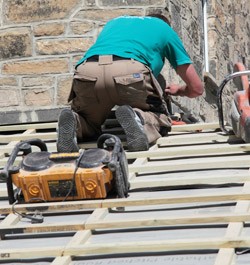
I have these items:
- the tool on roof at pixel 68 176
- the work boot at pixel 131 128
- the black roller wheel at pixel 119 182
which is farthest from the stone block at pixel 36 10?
the black roller wheel at pixel 119 182

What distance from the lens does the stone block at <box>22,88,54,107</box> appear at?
7.82m

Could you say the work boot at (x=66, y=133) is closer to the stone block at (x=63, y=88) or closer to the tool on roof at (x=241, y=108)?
the tool on roof at (x=241, y=108)

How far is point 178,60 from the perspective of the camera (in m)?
6.30

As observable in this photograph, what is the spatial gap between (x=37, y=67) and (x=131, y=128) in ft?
7.62

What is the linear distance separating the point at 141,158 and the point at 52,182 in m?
1.09

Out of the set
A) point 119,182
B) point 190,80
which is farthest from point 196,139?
point 119,182

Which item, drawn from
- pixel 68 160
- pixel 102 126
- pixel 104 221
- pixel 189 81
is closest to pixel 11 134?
pixel 102 126

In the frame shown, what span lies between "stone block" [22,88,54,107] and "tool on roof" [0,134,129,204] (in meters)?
3.21

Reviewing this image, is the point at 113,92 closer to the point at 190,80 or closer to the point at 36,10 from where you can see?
the point at 190,80

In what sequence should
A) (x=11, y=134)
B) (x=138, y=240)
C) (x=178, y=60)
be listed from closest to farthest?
1. (x=138, y=240)
2. (x=178, y=60)
3. (x=11, y=134)

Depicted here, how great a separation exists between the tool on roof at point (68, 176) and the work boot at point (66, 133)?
105cm

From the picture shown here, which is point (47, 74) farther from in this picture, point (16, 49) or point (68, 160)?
point (68, 160)

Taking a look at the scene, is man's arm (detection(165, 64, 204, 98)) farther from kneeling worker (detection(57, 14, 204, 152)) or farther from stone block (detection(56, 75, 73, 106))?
stone block (detection(56, 75, 73, 106))

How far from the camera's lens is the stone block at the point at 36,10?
7781 mm
